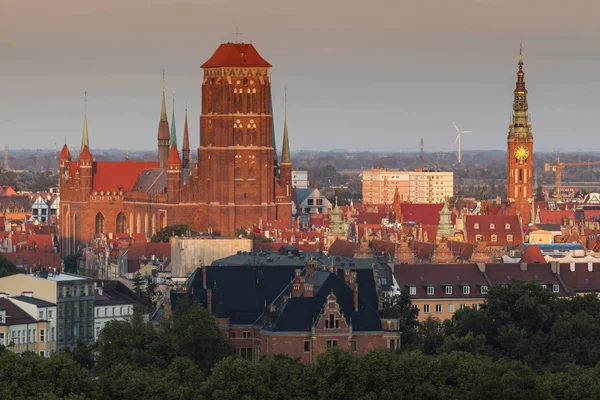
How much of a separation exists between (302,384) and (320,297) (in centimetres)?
1545

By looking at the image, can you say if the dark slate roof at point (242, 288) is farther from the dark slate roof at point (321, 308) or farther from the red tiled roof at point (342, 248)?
the red tiled roof at point (342, 248)

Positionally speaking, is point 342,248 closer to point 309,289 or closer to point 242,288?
point 242,288

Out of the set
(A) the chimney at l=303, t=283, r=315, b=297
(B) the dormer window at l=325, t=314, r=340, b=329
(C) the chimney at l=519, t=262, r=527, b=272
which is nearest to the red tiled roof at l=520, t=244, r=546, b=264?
(C) the chimney at l=519, t=262, r=527, b=272

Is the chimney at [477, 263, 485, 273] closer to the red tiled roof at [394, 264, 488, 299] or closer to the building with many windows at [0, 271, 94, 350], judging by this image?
the red tiled roof at [394, 264, 488, 299]

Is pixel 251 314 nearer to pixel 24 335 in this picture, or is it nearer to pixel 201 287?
pixel 201 287

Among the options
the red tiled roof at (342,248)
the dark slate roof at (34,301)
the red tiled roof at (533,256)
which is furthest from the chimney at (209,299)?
the red tiled roof at (342,248)

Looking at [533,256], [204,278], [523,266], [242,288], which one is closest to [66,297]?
[204,278]

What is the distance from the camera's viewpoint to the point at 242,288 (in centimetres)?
12300

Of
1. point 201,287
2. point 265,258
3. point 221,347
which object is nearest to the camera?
point 221,347

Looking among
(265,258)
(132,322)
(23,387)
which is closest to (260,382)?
(23,387)

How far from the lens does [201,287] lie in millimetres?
123938

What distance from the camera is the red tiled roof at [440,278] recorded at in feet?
484

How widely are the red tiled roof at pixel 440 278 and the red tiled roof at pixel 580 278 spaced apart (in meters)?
5.68

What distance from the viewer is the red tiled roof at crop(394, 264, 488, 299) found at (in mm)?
147375
